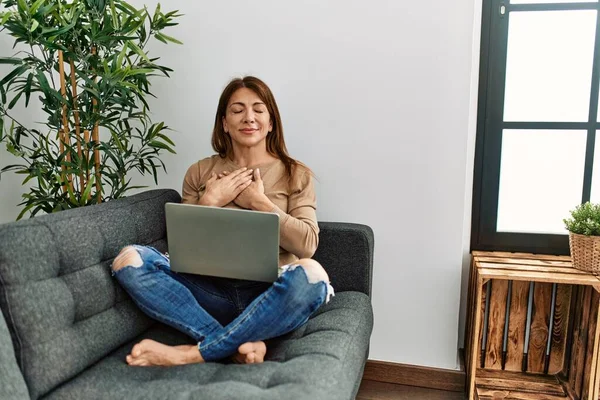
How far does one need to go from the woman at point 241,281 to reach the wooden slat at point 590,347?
95 centimetres

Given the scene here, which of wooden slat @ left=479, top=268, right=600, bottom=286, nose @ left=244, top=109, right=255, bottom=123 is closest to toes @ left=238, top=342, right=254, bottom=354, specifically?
nose @ left=244, top=109, right=255, bottom=123

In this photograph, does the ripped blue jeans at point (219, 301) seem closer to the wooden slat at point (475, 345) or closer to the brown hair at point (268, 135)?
the brown hair at point (268, 135)

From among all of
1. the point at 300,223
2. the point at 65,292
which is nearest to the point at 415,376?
the point at 300,223

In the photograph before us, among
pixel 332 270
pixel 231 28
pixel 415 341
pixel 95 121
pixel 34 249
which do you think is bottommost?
pixel 415 341

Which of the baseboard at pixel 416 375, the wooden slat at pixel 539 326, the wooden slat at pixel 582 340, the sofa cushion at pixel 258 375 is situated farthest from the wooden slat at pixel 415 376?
the sofa cushion at pixel 258 375

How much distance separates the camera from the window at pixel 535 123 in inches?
76.0

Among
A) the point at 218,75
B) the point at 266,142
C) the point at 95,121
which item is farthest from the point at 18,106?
the point at 266,142

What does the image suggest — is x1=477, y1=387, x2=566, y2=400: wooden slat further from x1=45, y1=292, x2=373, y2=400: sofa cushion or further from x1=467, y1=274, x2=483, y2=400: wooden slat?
x1=45, y1=292, x2=373, y2=400: sofa cushion

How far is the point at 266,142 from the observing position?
183cm

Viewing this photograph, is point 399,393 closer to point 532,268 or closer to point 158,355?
point 532,268

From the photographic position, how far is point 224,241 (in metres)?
1.36

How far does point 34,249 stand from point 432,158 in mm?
1358

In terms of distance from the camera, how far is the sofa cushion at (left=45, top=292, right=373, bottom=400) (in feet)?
3.66

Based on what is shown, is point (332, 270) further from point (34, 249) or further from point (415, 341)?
point (34, 249)
